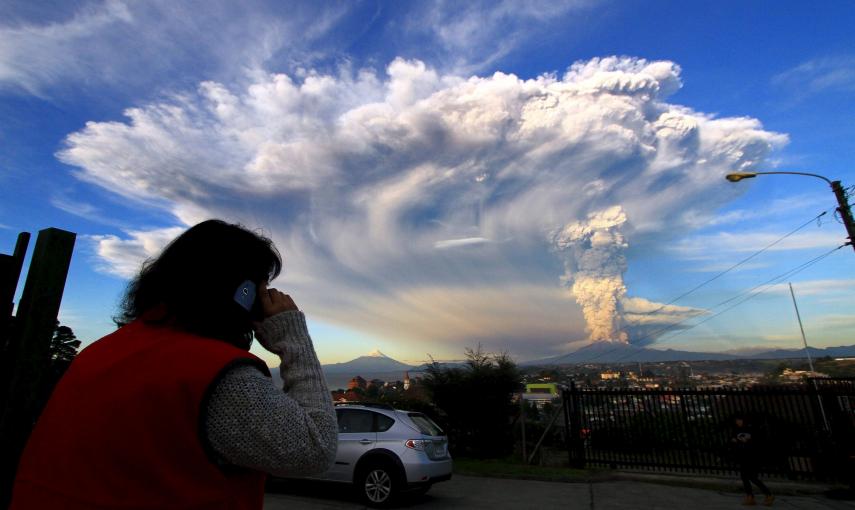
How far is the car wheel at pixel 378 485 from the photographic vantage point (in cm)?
810

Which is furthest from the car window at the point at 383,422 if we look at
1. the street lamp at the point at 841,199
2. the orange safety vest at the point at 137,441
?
the street lamp at the point at 841,199

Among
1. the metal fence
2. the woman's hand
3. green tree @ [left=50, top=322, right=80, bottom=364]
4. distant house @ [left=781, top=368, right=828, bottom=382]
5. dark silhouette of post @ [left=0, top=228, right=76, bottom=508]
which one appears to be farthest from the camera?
distant house @ [left=781, top=368, right=828, bottom=382]

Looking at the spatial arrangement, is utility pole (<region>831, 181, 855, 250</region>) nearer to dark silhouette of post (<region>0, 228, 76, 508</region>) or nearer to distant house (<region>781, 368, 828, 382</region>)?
distant house (<region>781, 368, 828, 382</region>)

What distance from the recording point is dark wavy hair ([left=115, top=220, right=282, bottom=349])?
1206mm

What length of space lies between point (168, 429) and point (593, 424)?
14.4 metres

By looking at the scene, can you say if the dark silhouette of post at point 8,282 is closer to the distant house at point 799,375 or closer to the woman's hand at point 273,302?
the woman's hand at point 273,302

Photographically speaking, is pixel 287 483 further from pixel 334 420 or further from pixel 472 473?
pixel 334 420

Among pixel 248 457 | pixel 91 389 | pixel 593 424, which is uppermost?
pixel 91 389

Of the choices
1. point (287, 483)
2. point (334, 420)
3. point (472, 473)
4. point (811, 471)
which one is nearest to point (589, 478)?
point (472, 473)

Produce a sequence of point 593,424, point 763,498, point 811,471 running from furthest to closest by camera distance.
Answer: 1. point 593,424
2. point 811,471
3. point 763,498

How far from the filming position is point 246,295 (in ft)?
4.23

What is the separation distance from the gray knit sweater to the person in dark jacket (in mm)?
10678

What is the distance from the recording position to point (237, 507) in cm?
103

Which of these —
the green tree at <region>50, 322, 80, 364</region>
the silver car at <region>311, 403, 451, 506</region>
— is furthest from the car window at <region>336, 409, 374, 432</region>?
the green tree at <region>50, 322, 80, 364</region>
